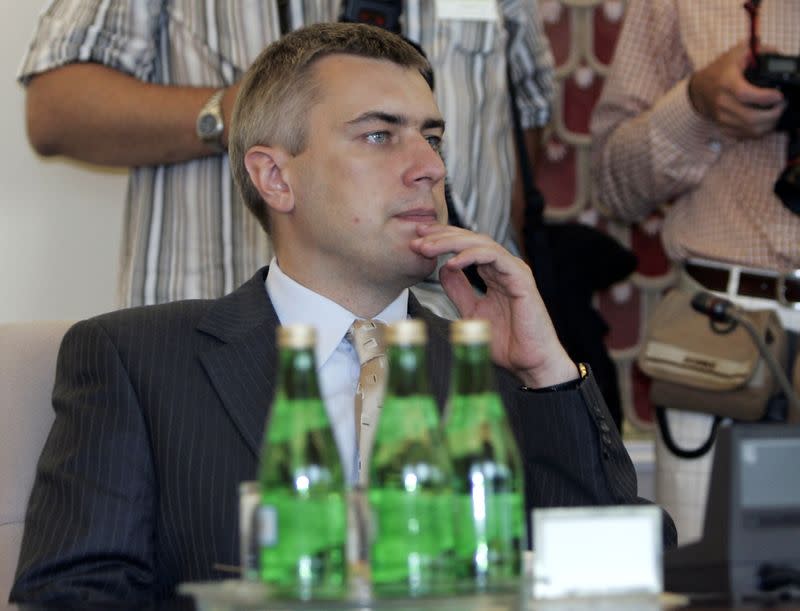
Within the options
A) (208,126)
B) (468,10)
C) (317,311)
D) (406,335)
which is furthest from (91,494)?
(468,10)

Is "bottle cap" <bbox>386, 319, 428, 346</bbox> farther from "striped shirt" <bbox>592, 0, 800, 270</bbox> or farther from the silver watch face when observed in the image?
"striped shirt" <bbox>592, 0, 800, 270</bbox>

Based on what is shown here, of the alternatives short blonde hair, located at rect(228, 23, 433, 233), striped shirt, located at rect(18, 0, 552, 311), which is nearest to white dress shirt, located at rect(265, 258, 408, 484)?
short blonde hair, located at rect(228, 23, 433, 233)

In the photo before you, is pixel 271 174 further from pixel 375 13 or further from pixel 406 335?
pixel 406 335

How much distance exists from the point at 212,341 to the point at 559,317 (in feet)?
3.35

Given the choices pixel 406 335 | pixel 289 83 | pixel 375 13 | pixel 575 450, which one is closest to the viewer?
pixel 406 335

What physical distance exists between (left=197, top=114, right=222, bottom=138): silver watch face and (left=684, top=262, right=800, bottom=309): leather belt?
1.05m

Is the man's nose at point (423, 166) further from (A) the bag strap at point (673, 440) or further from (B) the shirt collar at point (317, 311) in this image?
(A) the bag strap at point (673, 440)

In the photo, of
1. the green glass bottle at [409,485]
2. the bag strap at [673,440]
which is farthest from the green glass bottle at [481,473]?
the bag strap at [673,440]

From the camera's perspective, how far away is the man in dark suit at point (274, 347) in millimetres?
1735

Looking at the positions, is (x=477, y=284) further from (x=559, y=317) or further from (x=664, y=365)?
(x=664, y=365)

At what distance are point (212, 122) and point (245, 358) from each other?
2.08 ft

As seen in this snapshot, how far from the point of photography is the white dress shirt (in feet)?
6.26

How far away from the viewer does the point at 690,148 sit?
9.33ft

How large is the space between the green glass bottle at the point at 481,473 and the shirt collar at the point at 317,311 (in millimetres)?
810
